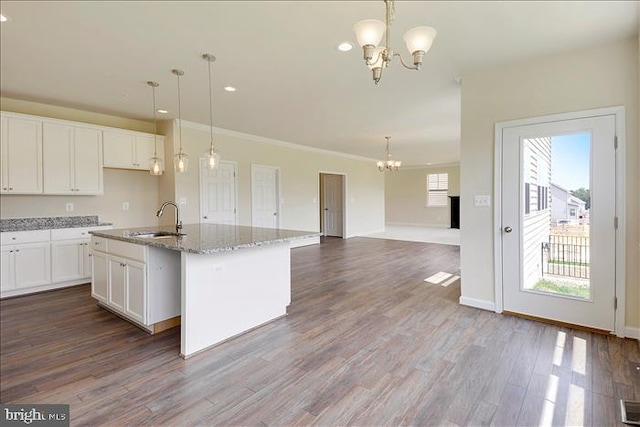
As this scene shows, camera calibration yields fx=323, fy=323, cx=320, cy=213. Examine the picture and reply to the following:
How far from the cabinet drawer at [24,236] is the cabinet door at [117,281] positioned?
5.54ft

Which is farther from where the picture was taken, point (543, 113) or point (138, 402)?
point (543, 113)

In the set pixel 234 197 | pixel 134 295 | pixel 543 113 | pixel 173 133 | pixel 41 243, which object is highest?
pixel 173 133

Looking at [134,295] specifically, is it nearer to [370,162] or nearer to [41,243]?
[41,243]

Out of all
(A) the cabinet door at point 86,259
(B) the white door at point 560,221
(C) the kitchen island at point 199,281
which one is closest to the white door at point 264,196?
(A) the cabinet door at point 86,259

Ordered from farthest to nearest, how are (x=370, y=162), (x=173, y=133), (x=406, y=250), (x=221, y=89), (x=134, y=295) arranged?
1. (x=370, y=162)
2. (x=406, y=250)
3. (x=173, y=133)
4. (x=221, y=89)
5. (x=134, y=295)

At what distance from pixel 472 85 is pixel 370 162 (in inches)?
284

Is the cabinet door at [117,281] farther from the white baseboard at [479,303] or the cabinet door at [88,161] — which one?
the white baseboard at [479,303]

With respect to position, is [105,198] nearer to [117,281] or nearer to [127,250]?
[117,281]

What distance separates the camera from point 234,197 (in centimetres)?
664

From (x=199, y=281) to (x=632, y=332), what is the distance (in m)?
3.73

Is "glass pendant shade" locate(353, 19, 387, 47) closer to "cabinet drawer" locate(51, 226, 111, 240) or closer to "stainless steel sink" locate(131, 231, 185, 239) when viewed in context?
"stainless steel sink" locate(131, 231, 185, 239)

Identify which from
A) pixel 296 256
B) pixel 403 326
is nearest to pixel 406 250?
pixel 296 256

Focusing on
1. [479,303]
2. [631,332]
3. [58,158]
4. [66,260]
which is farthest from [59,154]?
[631,332]

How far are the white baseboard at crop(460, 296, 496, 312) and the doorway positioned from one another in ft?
20.3
